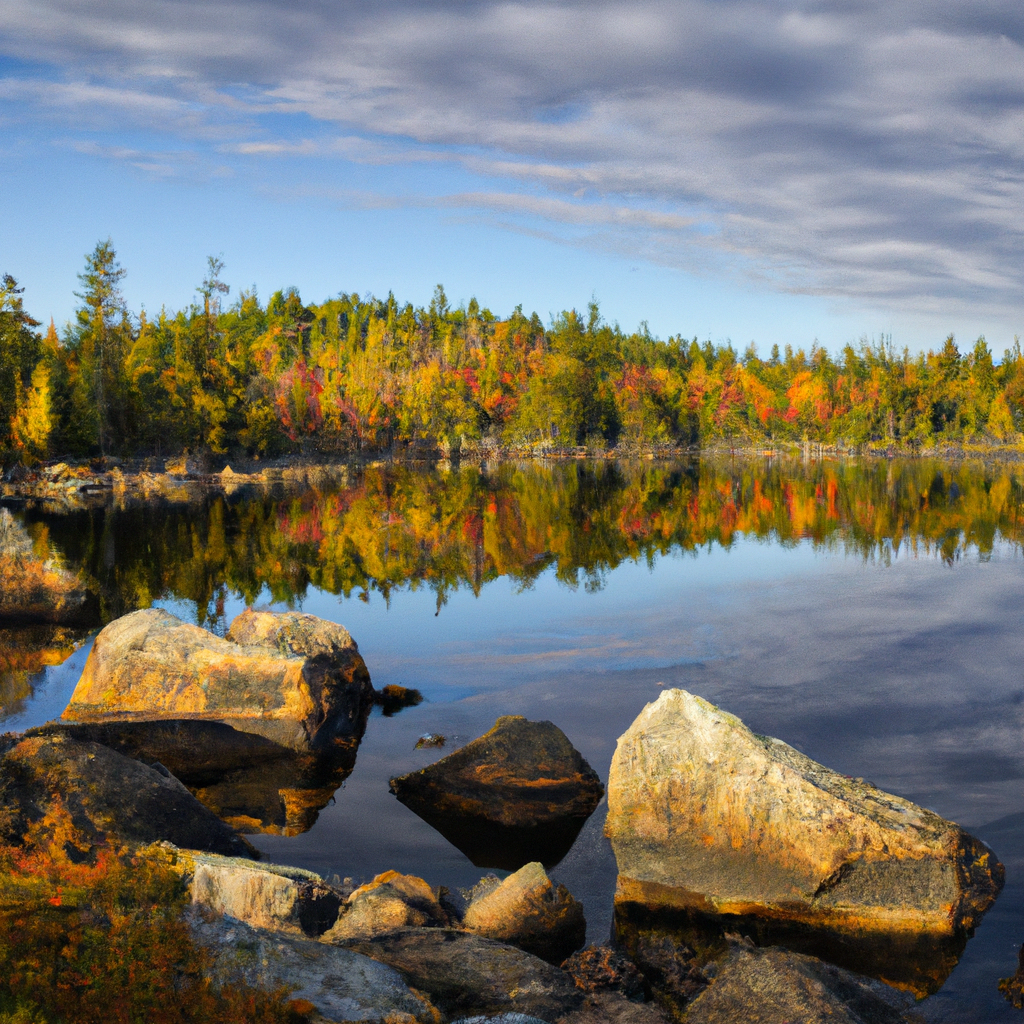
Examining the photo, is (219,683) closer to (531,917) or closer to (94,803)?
(94,803)

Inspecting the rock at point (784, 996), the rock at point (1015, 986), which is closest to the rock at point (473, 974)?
the rock at point (784, 996)

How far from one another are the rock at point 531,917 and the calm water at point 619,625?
18.3 inches

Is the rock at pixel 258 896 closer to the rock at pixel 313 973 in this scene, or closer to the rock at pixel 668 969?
the rock at pixel 313 973

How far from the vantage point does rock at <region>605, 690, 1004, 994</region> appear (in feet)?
28.3

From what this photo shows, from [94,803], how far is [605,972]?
16.4ft

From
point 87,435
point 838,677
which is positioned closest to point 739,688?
point 838,677

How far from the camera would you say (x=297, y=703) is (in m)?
13.5

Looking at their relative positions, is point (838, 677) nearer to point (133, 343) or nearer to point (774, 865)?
point (774, 865)

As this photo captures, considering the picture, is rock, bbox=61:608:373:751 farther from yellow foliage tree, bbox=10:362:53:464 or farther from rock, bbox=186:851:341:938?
yellow foliage tree, bbox=10:362:53:464

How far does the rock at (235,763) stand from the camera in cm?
1179

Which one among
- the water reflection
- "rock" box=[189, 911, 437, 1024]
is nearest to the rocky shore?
"rock" box=[189, 911, 437, 1024]

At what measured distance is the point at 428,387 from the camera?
105375 mm

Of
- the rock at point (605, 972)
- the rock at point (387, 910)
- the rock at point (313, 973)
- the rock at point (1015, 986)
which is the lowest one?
the rock at point (1015, 986)

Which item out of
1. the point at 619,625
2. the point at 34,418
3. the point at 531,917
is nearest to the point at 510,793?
the point at 531,917
